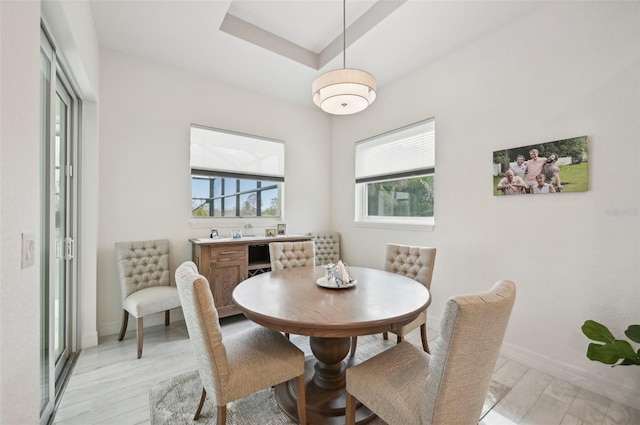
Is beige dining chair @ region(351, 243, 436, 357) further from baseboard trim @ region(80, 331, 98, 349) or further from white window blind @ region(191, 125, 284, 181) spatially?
baseboard trim @ region(80, 331, 98, 349)

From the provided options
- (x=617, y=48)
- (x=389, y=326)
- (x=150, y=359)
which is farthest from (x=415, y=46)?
(x=150, y=359)

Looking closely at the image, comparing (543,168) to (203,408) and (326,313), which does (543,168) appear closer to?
(326,313)

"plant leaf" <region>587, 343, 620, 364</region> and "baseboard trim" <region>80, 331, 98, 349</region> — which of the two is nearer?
"plant leaf" <region>587, 343, 620, 364</region>

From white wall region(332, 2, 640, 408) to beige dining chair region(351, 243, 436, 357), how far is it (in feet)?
2.04

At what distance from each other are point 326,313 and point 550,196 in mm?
2161

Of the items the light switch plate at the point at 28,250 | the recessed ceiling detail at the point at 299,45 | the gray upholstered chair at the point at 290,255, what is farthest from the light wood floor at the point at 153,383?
the recessed ceiling detail at the point at 299,45

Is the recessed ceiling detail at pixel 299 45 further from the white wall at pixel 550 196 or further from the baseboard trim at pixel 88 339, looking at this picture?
the baseboard trim at pixel 88 339

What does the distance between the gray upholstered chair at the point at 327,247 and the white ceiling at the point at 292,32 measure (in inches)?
88.3

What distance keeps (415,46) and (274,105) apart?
2.04 meters

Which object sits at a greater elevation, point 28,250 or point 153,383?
point 28,250

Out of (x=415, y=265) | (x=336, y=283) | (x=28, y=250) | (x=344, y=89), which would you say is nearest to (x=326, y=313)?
(x=336, y=283)

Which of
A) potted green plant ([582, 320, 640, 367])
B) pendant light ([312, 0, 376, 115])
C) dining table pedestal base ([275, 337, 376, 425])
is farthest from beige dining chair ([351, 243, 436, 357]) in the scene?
pendant light ([312, 0, 376, 115])

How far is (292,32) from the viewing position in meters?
3.04

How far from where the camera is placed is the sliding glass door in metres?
1.72
